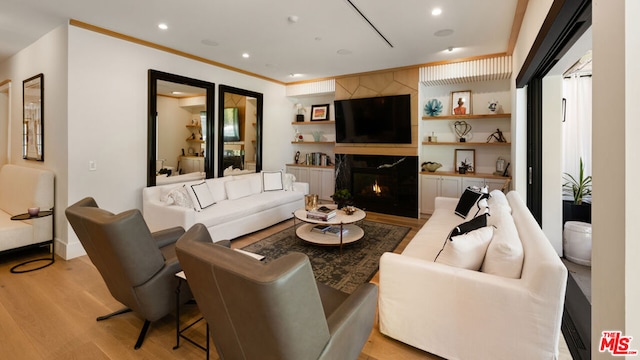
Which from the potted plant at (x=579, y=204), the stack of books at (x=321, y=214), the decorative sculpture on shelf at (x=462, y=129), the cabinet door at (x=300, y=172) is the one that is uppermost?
the decorative sculpture on shelf at (x=462, y=129)

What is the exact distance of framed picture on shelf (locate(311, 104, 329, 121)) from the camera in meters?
6.84

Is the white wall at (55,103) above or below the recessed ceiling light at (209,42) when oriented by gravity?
below

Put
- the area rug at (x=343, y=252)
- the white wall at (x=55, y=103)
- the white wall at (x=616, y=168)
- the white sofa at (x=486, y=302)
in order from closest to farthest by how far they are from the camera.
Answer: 1. the white wall at (x=616, y=168)
2. the white sofa at (x=486, y=302)
3. the area rug at (x=343, y=252)
4. the white wall at (x=55, y=103)

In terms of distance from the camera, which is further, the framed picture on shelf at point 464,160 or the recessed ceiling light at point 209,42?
the framed picture on shelf at point 464,160

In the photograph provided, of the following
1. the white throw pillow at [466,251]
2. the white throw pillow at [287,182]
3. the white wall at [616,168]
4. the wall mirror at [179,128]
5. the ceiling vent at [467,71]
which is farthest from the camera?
the white throw pillow at [287,182]

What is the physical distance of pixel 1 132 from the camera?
4.96m

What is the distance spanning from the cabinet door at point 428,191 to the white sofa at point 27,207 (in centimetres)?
552

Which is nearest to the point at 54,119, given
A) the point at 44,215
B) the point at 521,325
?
the point at 44,215

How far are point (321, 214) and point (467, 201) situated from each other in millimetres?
1751

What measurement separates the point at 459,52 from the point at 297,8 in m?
2.78

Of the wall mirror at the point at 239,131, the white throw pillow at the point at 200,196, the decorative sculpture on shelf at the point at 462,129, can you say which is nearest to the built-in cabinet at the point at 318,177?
the wall mirror at the point at 239,131

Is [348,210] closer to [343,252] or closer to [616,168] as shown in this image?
[343,252]

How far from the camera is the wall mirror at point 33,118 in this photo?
148 inches

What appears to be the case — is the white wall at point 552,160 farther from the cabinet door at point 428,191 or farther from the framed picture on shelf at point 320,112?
the framed picture on shelf at point 320,112
